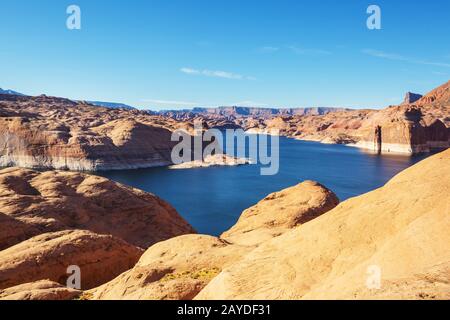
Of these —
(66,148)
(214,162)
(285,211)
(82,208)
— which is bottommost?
(214,162)

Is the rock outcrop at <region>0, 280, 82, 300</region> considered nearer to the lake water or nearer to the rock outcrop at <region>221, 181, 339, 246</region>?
the rock outcrop at <region>221, 181, 339, 246</region>

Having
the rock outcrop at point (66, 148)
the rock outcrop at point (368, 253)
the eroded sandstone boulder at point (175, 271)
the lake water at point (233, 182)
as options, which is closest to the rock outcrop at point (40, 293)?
the eroded sandstone boulder at point (175, 271)

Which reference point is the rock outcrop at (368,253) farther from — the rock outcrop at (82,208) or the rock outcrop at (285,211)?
the rock outcrop at (82,208)

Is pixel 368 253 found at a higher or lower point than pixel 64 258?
higher

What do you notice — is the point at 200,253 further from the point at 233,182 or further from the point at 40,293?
the point at 233,182

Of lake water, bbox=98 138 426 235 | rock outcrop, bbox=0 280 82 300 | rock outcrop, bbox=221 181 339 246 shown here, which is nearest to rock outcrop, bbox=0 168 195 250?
rock outcrop, bbox=221 181 339 246

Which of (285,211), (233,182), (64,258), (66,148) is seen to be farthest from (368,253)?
(66,148)
